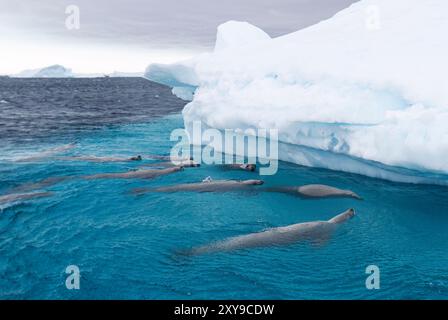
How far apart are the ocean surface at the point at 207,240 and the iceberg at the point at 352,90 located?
135 centimetres

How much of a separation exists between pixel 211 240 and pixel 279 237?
154 centimetres

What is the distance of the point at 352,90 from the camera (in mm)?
12852

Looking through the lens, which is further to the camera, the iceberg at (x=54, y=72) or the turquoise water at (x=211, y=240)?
the iceberg at (x=54, y=72)

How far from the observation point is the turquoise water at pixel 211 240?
25.8 ft

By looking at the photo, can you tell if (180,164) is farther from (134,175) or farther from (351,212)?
(351,212)

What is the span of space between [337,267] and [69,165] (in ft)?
40.1

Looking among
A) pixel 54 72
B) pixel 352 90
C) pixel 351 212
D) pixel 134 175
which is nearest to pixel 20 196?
pixel 134 175

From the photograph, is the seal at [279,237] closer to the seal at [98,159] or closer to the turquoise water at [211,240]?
the turquoise water at [211,240]

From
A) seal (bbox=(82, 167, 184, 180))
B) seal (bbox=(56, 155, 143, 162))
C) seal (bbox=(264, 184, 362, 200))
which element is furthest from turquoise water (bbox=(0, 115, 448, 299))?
seal (bbox=(56, 155, 143, 162))

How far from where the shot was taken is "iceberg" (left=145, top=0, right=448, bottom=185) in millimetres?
11547

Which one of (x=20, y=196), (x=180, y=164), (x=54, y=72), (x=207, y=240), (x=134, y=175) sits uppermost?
(x=54, y=72)

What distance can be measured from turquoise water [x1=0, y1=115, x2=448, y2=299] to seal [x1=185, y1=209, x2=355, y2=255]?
10.0 inches

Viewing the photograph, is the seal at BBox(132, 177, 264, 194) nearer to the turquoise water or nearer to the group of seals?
the group of seals

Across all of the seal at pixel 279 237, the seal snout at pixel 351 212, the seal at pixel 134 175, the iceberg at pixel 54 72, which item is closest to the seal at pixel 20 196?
the seal at pixel 134 175
